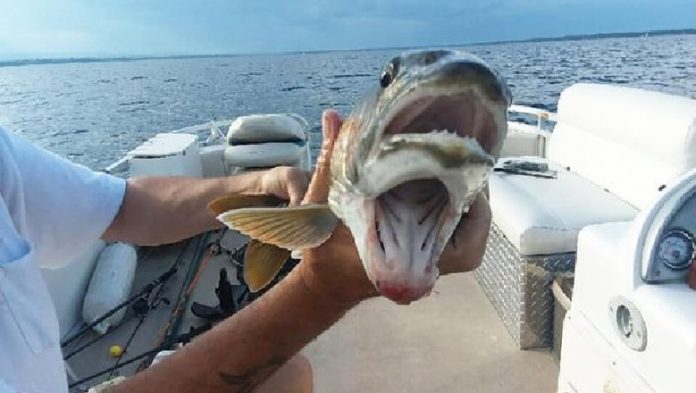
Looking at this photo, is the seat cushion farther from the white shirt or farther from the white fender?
the white fender

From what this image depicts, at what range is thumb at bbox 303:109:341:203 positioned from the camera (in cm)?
148

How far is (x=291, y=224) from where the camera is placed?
1459 mm

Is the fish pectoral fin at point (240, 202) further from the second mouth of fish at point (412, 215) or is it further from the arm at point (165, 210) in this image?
the second mouth of fish at point (412, 215)

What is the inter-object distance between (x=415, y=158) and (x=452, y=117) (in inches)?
4.0

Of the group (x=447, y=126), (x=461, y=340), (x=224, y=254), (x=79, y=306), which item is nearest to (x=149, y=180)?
(x=447, y=126)

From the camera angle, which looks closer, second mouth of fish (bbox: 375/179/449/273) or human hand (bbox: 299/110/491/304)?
second mouth of fish (bbox: 375/179/449/273)

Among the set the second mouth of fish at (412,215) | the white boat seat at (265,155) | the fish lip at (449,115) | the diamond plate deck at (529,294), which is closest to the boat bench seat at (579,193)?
the diamond plate deck at (529,294)

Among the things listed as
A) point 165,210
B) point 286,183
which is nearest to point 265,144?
point 165,210

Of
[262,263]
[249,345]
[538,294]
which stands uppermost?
[262,263]

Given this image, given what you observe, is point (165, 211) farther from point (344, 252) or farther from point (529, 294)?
point (529, 294)

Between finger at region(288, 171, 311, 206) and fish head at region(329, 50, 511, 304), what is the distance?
1.89ft

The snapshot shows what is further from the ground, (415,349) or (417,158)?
(417,158)

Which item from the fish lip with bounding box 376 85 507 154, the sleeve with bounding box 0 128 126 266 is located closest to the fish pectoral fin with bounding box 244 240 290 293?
the fish lip with bounding box 376 85 507 154

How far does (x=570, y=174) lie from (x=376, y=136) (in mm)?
4646
